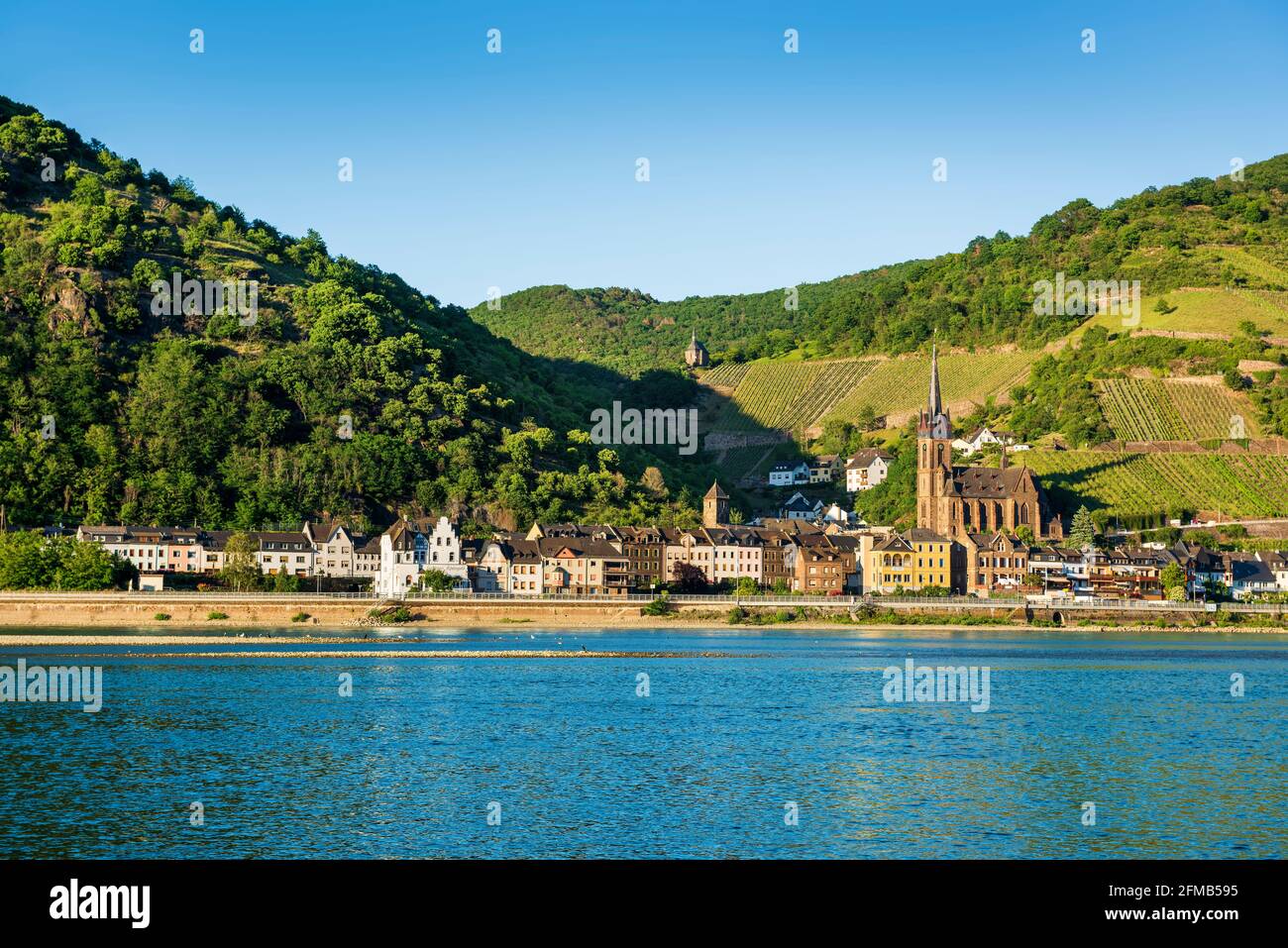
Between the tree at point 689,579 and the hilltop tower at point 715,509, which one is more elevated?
the hilltop tower at point 715,509

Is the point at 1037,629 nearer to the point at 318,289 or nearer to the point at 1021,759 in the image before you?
the point at 1021,759

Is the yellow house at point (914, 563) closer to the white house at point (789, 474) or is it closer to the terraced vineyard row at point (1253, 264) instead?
the white house at point (789, 474)

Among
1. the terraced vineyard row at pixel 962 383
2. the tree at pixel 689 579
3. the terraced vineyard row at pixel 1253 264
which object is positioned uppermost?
the terraced vineyard row at pixel 1253 264

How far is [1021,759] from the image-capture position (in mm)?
Result: 42562

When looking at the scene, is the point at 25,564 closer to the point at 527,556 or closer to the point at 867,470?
the point at 527,556

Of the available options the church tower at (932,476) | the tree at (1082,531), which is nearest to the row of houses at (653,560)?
the church tower at (932,476)

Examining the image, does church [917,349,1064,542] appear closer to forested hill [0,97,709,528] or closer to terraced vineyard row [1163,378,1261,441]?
terraced vineyard row [1163,378,1261,441]

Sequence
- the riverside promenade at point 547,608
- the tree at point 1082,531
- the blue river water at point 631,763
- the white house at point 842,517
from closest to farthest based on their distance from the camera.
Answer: the blue river water at point 631,763 < the riverside promenade at point 547,608 < the tree at point 1082,531 < the white house at point 842,517

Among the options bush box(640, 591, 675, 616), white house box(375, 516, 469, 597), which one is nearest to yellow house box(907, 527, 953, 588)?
bush box(640, 591, 675, 616)

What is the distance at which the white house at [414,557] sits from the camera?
4606 inches

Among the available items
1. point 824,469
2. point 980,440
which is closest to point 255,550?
point 824,469

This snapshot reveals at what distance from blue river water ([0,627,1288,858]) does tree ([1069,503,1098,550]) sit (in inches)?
2360

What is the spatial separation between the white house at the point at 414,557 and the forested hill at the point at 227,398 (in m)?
10.6
